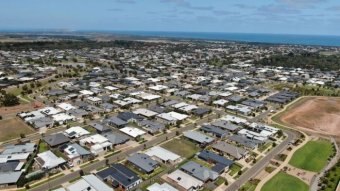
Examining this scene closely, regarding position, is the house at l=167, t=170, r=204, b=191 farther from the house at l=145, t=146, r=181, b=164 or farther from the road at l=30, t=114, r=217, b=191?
the road at l=30, t=114, r=217, b=191

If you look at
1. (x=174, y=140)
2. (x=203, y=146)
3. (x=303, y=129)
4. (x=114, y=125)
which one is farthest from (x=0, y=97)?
(x=303, y=129)

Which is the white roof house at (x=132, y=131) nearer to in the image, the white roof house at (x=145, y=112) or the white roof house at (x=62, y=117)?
the white roof house at (x=145, y=112)

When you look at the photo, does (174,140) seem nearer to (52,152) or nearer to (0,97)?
(52,152)

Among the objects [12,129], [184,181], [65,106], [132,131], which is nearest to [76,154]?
[132,131]

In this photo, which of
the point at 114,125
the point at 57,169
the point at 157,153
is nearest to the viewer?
the point at 57,169

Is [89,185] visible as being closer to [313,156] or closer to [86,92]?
[313,156]

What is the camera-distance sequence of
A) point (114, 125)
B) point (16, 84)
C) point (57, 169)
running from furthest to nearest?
point (16, 84)
point (114, 125)
point (57, 169)

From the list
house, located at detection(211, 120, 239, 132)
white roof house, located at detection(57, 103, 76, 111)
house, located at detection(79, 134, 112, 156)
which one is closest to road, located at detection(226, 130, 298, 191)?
house, located at detection(211, 120, 239, 132)
